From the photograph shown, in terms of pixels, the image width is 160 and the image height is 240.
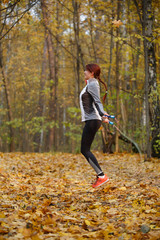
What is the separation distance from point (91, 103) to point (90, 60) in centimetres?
1536

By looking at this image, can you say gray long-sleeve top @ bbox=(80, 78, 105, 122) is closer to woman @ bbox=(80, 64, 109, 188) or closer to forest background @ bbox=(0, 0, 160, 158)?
woman @ bbox=(80, 64, 109, 188)

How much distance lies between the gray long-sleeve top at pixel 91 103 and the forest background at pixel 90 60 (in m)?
0.67

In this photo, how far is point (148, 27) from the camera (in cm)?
1037

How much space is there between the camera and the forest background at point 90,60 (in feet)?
31.6

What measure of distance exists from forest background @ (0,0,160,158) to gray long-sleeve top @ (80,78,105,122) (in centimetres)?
67

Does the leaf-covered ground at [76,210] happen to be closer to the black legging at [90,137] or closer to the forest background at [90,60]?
the black legging at [90,137]

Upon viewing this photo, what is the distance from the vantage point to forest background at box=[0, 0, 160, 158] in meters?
9.62

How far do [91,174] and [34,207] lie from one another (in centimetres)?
388

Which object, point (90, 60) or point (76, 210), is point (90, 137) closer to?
point (76, 210)

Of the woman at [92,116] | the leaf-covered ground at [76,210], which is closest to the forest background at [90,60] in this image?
the woman at [92,116]

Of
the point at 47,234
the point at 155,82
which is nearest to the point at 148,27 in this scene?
the point at 155,82

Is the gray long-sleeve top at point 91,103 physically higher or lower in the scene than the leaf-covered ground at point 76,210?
higher

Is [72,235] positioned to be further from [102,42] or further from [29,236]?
[102,42]

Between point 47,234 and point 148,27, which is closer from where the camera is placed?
point 47,234
